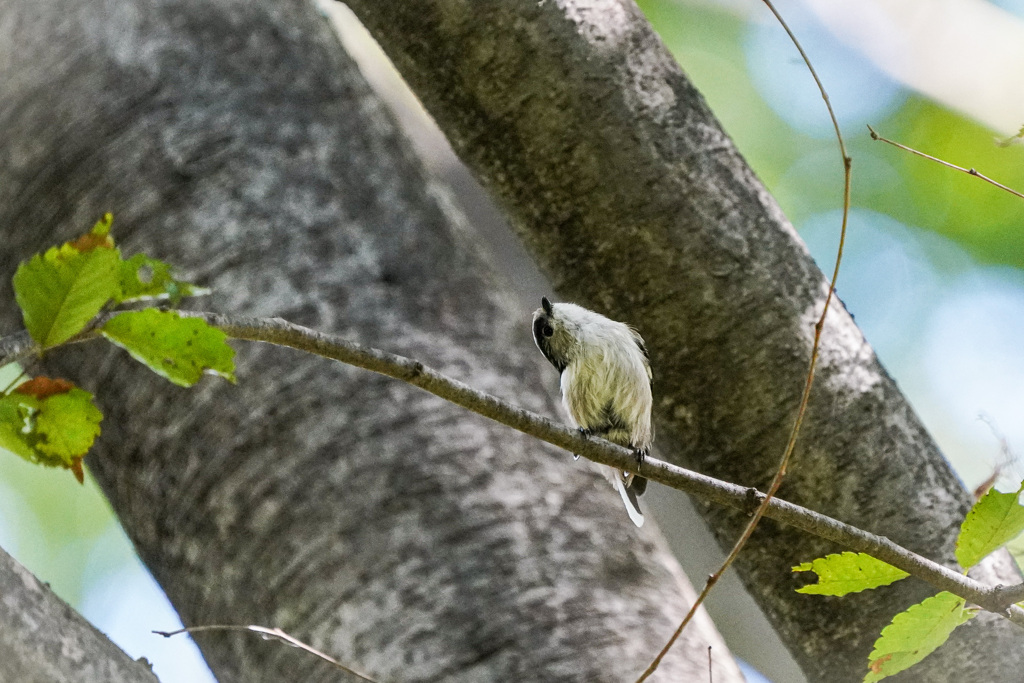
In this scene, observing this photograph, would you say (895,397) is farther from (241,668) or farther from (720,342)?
(241,668)

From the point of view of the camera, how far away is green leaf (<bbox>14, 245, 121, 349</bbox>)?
91cm

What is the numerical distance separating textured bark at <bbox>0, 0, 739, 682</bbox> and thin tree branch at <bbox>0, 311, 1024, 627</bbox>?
1.60 ft

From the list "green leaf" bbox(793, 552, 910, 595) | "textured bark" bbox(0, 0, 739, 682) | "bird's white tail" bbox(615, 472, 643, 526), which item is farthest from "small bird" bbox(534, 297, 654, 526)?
"green leaf" bbox(793, 552, 910, 595)

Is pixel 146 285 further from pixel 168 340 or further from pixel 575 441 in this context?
pixel 575 441

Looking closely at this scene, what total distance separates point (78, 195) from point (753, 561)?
187cm

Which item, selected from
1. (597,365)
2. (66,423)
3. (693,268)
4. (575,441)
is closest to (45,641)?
(66,423)

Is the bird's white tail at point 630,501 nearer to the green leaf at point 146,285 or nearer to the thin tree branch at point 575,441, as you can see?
the thin tree branch at point 575,441

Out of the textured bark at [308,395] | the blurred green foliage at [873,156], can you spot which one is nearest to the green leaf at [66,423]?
the textured bark at [308,395]

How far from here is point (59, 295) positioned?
0.91 metres

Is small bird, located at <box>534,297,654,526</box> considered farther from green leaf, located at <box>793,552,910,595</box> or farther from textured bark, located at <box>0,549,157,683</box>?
textured bark, located at <box>0,549,157,683</box>

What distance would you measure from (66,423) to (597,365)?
4.96ft

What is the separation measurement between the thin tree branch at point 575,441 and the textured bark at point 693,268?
1.95 feet

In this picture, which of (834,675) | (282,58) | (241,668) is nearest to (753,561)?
(834,675)

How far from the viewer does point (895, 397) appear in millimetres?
1904
